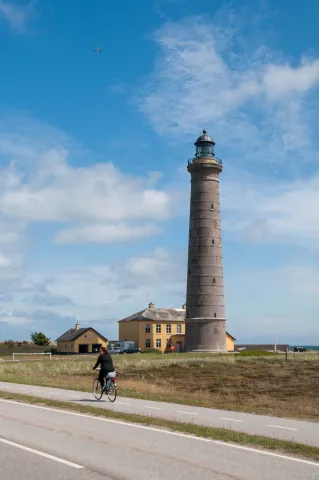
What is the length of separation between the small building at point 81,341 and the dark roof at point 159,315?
5317 mm

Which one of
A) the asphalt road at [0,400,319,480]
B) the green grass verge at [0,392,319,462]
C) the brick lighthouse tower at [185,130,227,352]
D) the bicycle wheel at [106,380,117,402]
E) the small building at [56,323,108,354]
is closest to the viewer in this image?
the asphalt road at [0,400,319,480]

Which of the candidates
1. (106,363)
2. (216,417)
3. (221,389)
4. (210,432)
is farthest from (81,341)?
(210,432)

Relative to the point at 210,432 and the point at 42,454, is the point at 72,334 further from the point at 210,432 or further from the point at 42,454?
the point at 42,454

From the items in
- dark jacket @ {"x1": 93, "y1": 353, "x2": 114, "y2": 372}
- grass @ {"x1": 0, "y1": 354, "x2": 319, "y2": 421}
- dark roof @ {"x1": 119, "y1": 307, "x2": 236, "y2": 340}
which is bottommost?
grass @ {"x1": 0, "y1": 354, "x2": 319, "y2": 421}

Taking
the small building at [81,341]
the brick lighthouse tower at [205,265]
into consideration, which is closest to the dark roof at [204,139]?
the brick lighthouse tower at [205,265]

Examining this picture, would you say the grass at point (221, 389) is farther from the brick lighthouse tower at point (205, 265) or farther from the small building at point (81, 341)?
the small building at point (81, 341)

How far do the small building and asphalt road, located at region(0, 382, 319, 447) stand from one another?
209ft

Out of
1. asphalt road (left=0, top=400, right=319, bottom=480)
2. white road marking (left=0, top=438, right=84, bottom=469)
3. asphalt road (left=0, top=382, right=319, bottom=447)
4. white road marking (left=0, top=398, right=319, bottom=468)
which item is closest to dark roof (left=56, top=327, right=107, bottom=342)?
asphalt road (left=0, top=382, right=319, bottom=447)

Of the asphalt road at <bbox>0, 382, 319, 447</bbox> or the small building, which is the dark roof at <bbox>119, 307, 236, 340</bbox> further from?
the asphalt road at <bbox>0, 382, 319, 447</bbox>

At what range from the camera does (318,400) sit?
78.1ft

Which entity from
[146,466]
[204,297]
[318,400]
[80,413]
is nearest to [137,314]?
[204,297]

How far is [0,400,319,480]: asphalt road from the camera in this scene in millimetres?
8836

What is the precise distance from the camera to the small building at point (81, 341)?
3314 inches

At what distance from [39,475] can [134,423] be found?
217 inches
